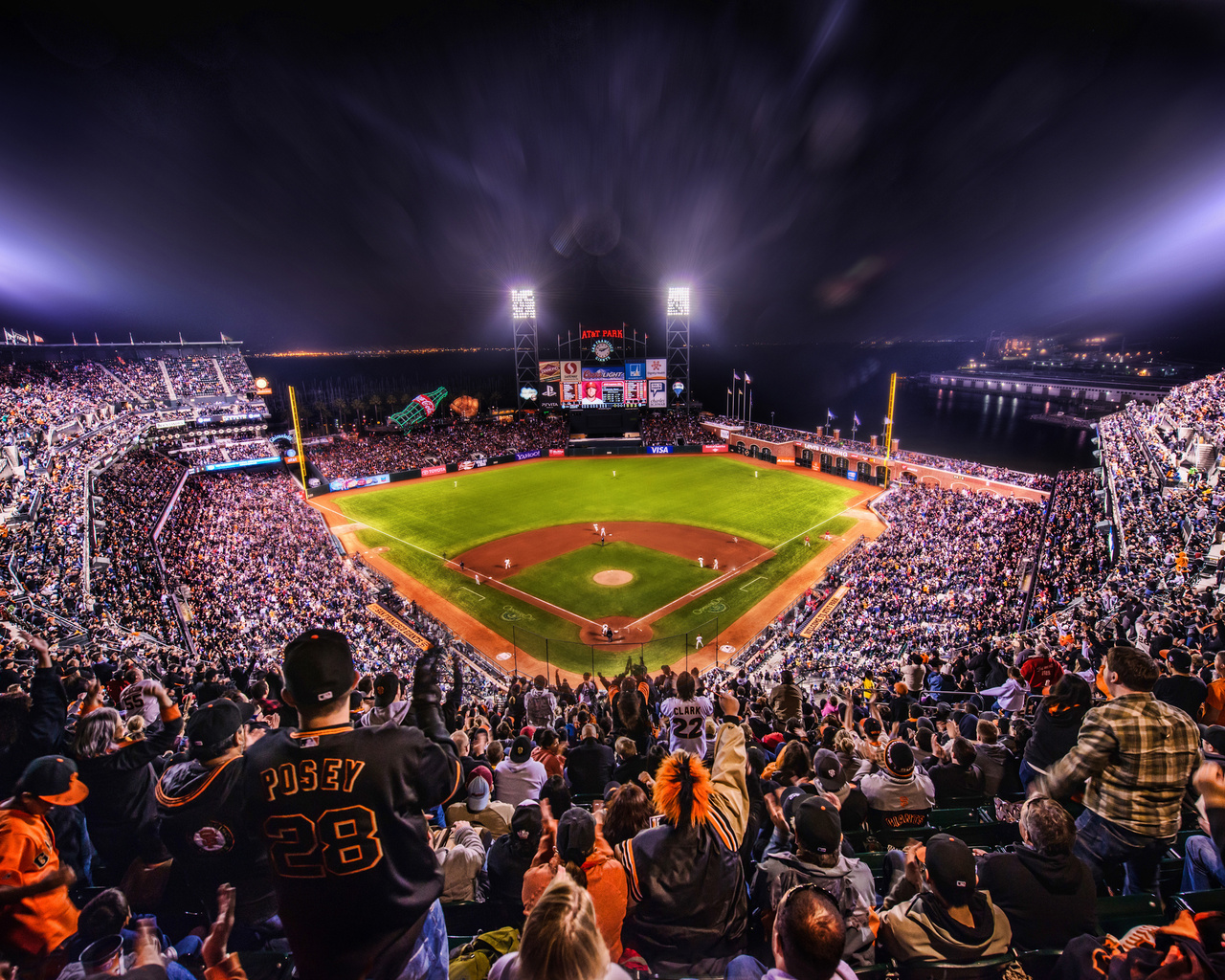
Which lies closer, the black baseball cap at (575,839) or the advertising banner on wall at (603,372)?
the black baseball cap at (575,839)

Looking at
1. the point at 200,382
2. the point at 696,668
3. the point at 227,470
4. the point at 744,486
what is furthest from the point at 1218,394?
the point at 200,382

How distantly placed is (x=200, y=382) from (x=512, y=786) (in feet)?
233

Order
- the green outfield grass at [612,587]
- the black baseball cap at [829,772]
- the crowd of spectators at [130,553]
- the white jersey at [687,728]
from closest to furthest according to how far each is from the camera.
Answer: the black baseball cap at [829,772] → the white jersey at [687,728] → the crowd of spectators at [130,553] → the green outfield grass at [612,587]

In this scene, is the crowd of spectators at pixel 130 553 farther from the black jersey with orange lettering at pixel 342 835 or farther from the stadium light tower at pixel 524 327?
the stadium light tower at pixel 524 327

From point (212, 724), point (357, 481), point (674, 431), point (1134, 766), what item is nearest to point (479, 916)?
point (212, 724)

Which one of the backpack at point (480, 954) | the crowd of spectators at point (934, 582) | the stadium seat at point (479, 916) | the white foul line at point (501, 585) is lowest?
the white foul line at point (501, 585)

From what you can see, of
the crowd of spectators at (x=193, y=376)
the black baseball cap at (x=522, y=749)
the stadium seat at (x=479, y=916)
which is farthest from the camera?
A: the crowd of spectators at (x=193, y=376)

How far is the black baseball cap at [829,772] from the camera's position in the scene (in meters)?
4.95

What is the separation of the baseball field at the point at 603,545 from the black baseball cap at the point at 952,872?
58.3 feet

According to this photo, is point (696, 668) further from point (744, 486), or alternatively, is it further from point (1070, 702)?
→ point (744, 486)

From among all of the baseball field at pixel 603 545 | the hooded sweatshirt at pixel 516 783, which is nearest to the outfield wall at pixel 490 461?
the baseball field at pixel 603 545

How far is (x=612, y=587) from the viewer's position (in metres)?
27.3

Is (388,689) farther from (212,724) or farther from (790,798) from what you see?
(790,798)

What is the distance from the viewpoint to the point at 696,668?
801 inches
